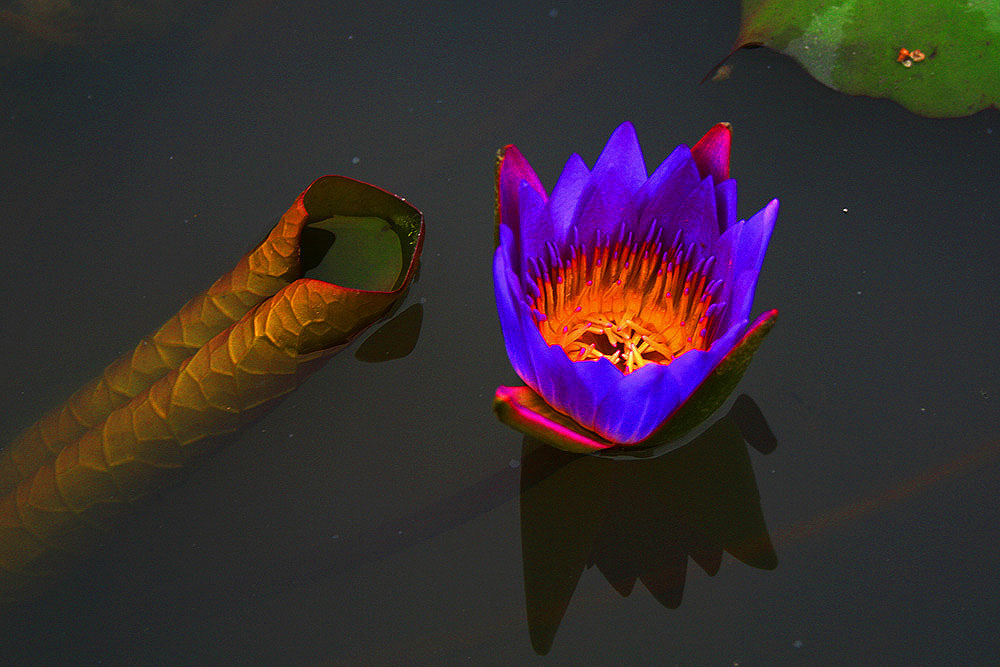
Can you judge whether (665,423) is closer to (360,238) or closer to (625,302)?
(625,302)

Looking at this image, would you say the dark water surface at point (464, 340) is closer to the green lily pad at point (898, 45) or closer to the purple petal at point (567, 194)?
the green lily pad at point (898, 45)

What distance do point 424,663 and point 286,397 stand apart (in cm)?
51

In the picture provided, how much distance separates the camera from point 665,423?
1.13 metres

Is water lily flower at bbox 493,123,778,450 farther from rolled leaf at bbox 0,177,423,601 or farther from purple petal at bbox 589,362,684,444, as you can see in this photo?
rolled leaf at bbox 0,177,423,601

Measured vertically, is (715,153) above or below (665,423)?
above

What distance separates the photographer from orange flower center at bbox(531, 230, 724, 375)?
1.29 metres

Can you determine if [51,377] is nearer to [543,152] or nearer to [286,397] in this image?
[286,397]

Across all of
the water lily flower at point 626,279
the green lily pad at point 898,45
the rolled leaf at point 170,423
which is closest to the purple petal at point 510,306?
the water lily flower at point 626,279

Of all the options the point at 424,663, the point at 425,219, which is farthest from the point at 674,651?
the point at 425,219

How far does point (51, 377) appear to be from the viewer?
5.01 feet

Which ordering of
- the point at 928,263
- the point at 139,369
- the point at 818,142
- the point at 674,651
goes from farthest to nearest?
the point at 818,142, the point at 928,263, the point at 139,369, the point at 674,651

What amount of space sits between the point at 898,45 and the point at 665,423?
3.25 ft

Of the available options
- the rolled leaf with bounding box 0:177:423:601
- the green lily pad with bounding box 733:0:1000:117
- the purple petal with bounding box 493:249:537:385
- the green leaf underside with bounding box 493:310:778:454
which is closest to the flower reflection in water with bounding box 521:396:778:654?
the green leaf underside with bounding box 493:310:778:454

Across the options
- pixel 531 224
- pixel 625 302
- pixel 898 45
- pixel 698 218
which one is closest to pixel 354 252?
pixel 531 224
